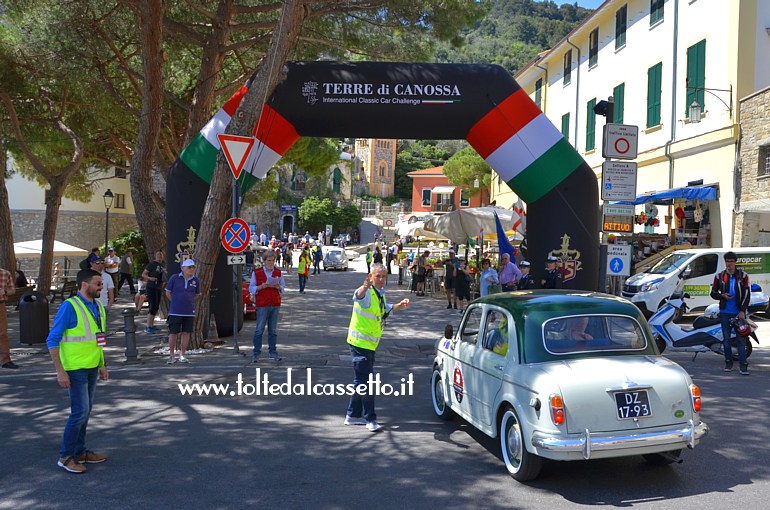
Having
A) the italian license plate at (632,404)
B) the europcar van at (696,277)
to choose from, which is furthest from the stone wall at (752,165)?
the italian license plate at (632,404)

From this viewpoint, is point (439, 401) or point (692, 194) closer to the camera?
point (439, 401)

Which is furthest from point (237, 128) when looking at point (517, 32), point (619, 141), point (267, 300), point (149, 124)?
point (517, 32)

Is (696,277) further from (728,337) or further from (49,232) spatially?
(49,232)

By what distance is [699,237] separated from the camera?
70.4 ft

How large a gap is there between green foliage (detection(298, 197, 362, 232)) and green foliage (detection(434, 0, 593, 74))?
33.6 m

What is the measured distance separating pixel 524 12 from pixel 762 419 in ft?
505

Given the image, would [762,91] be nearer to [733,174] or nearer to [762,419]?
[733,174]

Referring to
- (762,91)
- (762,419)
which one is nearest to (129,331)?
(762,419)

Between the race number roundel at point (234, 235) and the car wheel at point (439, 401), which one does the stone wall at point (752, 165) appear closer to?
the race number roundel at point (234, 235)

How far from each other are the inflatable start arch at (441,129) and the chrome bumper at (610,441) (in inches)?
273

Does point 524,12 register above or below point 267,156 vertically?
above

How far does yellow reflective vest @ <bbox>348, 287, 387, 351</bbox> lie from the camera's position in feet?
24.1

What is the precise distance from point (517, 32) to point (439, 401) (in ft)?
428

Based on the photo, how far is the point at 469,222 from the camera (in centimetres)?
2092
